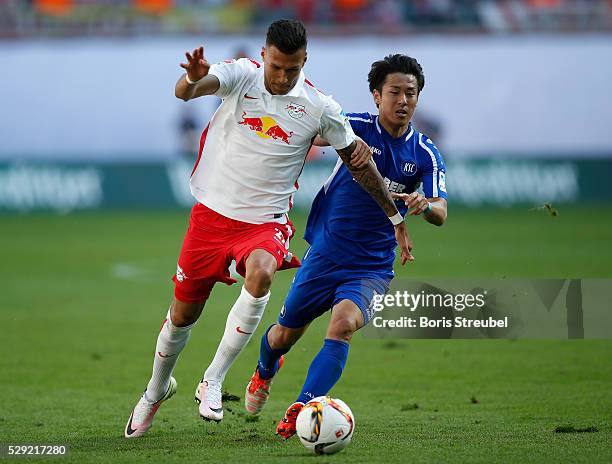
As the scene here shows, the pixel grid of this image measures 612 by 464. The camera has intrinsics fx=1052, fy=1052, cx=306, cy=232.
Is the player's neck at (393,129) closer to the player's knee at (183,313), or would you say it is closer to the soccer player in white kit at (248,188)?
the soccer player in white kit at (248,188)

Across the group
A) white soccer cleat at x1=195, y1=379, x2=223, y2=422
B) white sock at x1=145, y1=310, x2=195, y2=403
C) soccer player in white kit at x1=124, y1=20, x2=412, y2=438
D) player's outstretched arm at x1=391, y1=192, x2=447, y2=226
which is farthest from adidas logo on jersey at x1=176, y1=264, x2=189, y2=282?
player's outstretched arm at x1=391, y1=192, x2=447, y2=226

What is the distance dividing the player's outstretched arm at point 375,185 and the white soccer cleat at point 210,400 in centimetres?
138

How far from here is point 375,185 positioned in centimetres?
618

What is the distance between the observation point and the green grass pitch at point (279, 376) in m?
5.94

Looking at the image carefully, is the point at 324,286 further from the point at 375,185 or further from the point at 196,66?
the point at 196,66

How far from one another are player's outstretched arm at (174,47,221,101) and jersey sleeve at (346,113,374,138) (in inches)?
46.0

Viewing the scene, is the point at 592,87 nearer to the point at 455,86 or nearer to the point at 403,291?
the point at 455,86

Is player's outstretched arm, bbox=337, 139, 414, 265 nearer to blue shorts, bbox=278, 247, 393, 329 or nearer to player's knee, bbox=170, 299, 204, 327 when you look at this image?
blue shorts, bbox=278, 247, 393, 329

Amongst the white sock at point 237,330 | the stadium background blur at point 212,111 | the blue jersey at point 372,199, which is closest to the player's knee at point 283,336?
the white sock at point 237,330

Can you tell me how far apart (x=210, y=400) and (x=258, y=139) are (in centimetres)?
159

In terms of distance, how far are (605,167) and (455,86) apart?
430 centimetres

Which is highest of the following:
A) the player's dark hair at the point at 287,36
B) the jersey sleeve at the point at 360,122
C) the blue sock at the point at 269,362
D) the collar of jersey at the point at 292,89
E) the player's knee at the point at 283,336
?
the player's dark hair at the point at 287,36

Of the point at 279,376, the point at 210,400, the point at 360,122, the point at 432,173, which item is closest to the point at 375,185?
the point at 432,173

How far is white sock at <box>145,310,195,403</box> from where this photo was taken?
653cm
